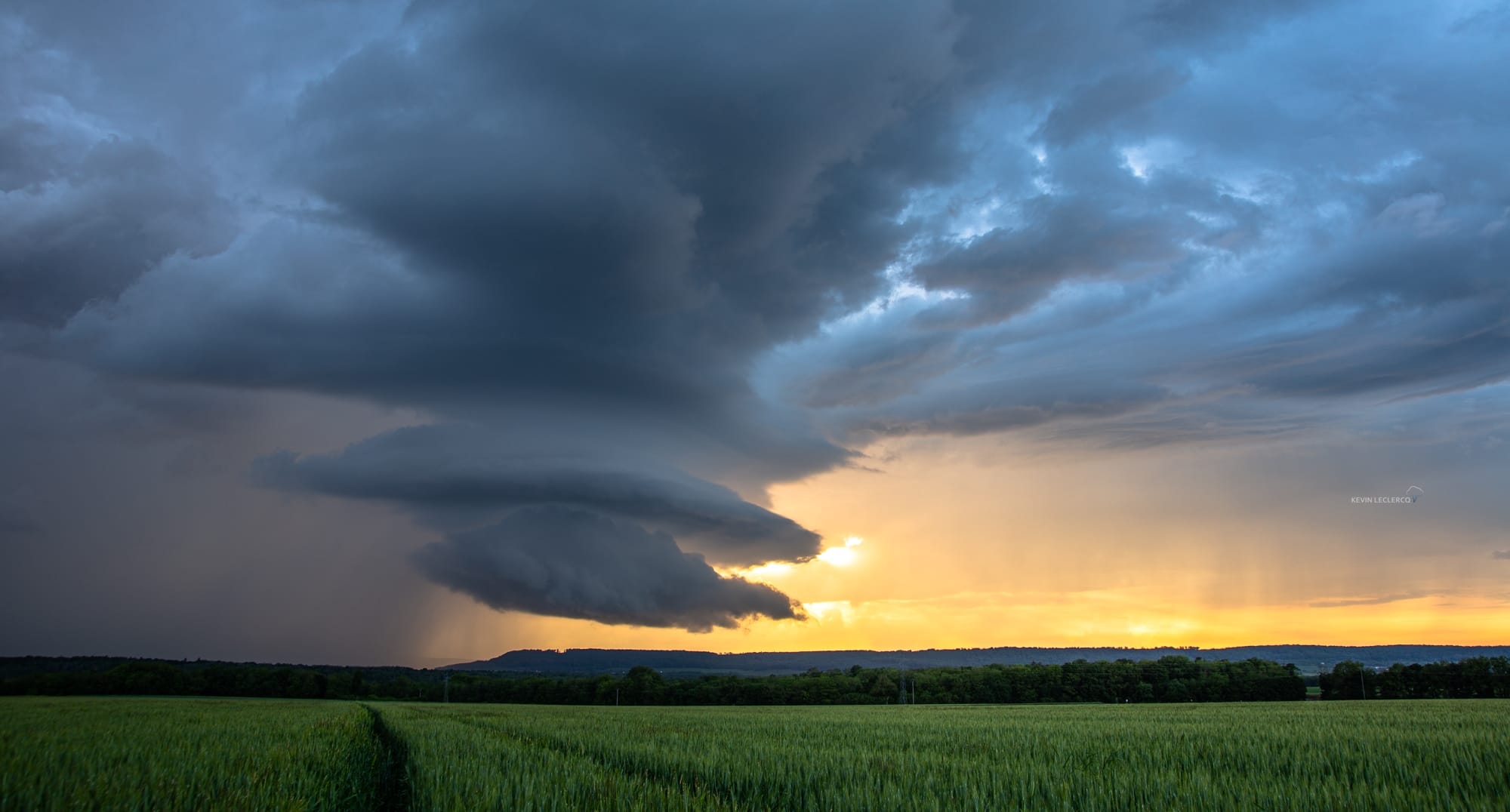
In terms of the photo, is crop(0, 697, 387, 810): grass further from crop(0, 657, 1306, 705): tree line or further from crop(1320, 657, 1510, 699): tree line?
crop(1320, 657, 1510, 699): tree line

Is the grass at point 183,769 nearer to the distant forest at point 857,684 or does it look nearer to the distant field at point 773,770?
the distant field at point 773,770

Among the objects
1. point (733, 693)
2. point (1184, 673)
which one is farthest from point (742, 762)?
point (1184, 673)

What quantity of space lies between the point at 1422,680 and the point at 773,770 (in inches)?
5537

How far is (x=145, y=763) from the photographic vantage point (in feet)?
38.4

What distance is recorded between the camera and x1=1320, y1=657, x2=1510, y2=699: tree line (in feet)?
322

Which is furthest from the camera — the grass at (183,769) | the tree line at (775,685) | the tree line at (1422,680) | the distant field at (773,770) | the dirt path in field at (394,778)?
the tree line at (775,685)

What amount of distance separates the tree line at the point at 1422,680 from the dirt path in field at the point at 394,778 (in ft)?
425

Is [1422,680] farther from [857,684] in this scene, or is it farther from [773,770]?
[773,770]

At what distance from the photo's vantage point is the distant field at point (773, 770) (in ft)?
28.1

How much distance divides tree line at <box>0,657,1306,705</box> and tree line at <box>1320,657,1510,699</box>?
7.47 metres

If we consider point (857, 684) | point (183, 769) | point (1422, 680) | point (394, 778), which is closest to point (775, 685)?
point (857, 684)

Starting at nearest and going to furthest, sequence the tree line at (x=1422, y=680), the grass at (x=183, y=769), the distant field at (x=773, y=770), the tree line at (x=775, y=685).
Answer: the grass at (x=183, y=769)
the distant field at (x=773, y=770)
the tree line at (x=1422, y=680)
the tree line at (x=775, y=685)

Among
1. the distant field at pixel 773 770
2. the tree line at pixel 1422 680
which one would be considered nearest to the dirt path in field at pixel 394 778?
the distant field at pixel 773 770

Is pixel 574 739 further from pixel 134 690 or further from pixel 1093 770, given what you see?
pixel 134 690
